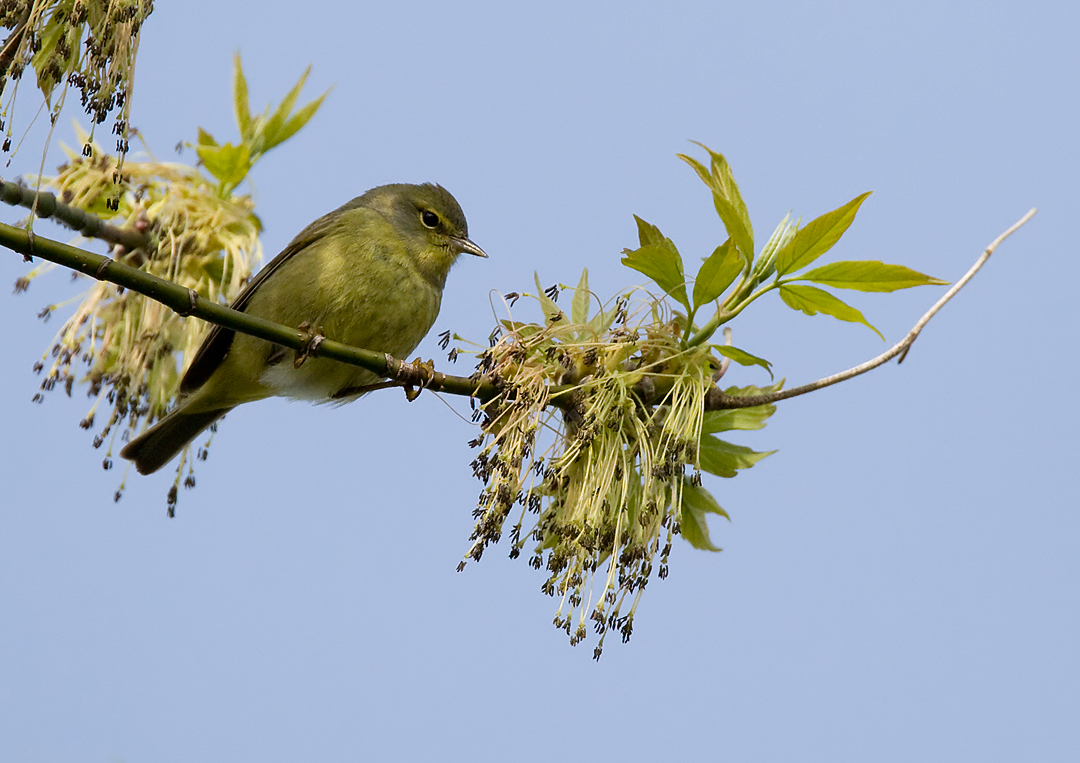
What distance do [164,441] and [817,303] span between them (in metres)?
3.41

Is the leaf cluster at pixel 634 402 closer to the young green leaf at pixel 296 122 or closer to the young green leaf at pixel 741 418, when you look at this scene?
the young green leaf at pixel 741 418

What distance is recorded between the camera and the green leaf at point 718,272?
149 inches

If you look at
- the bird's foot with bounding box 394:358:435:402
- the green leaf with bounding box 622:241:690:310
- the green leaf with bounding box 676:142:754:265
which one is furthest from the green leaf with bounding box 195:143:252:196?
the green leaf with bounding box 676:142:754:265

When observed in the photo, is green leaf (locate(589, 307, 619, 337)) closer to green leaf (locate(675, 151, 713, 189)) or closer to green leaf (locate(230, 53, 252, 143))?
green leaf (locate(675, 151, 713, 189))

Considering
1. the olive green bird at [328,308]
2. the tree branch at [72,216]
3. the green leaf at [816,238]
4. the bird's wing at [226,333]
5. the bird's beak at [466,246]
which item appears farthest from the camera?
the bird's beak at [466,246]

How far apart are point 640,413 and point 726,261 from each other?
0.69 m

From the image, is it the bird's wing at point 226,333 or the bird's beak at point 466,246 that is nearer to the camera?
the bird's wing at point 226,333

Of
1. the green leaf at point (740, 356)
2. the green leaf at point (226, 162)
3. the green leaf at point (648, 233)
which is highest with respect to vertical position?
the green leaf at point (226, 162)

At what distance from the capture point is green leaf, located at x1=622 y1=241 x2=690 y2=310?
3826 millimetres

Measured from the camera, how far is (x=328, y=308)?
5.10 metres

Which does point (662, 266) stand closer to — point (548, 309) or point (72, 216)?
point (548, 309)

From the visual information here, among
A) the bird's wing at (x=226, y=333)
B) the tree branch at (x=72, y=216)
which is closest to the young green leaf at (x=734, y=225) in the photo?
the tree branch at (x=72, y=216)

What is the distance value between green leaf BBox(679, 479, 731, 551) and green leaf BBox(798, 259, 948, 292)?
0.93m

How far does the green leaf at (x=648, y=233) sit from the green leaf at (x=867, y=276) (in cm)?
51
